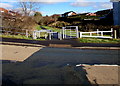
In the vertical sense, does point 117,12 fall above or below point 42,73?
above


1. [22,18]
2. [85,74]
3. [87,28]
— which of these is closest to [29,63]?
[85,74]

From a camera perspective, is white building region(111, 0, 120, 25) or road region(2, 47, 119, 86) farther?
white building region(111, 0, 120, 25)

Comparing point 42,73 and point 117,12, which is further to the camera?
point 117,12

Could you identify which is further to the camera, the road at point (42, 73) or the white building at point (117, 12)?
the white building at point (117, 12)

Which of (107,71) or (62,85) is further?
(107,71)

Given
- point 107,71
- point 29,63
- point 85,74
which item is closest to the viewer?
point 85,74

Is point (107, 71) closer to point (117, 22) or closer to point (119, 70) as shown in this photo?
point (119, 70)

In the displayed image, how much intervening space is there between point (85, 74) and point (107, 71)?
101 centimetres

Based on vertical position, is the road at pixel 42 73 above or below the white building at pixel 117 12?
below

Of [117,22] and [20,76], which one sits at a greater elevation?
[117,22]

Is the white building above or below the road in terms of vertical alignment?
above

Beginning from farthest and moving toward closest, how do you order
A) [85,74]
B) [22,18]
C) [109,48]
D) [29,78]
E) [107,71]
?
1. [22,18]
2. [109,48]
3. [107,71]
4. [85,74]
5. [29,78]

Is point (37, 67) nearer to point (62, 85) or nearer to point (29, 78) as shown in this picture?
point (29, 78)

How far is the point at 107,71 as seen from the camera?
6.72 metres
